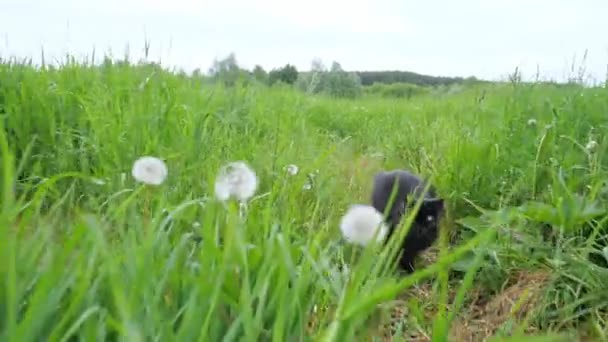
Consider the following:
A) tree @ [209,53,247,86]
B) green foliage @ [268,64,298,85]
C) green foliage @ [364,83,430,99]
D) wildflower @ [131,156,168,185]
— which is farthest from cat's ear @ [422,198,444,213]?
green foliage @ [364,83,430,99]

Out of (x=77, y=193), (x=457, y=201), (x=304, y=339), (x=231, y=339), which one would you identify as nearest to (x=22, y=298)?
(x=231, y=339)

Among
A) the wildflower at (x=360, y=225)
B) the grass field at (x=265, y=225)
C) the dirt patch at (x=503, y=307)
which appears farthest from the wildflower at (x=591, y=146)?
the wildflower at (x=360, y=225)

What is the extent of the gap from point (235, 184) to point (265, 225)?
0.43 ft

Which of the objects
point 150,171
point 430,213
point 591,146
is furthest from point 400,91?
point 150,171

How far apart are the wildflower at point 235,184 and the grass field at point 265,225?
0.13 ft

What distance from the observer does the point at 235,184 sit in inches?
47.6

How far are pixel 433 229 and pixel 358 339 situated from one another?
1236mm

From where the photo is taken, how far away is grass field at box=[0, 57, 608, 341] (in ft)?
3.13

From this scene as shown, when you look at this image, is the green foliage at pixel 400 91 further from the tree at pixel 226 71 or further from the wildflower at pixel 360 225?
the wildflower at pixel 360 225

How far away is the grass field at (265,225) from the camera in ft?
3.13

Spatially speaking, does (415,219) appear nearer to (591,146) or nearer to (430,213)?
(430,213)

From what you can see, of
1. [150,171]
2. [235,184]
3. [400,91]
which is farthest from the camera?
[400,91]

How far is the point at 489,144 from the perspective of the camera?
9.75ft

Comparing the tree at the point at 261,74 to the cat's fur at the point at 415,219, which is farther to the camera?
the tree at the point at 261,74
